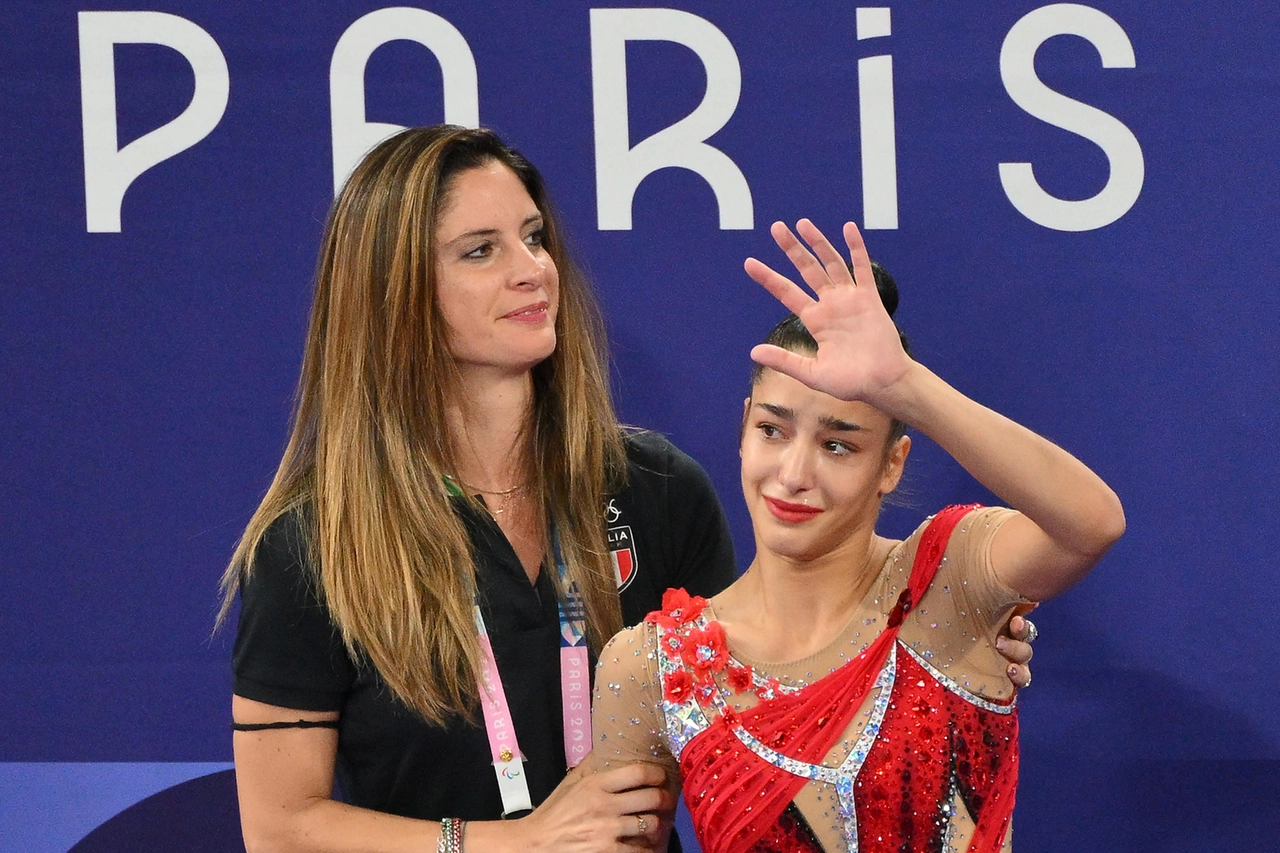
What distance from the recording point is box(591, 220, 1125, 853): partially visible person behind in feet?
5.15

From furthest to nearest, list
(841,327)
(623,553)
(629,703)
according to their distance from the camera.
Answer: (623,553) → (629,703) → (841,327)

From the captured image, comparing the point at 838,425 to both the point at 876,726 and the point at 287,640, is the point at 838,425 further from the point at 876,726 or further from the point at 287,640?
the point at 287,640

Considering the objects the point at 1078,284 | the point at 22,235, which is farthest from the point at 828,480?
the point at 22,235

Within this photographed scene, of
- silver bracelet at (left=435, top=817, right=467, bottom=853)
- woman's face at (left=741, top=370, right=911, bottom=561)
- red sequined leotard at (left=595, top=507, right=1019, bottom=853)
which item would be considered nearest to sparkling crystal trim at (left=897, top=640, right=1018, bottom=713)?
red sequined leotard at (left=595, top=507, right=1019, bottom=853)

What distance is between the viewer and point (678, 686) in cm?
164

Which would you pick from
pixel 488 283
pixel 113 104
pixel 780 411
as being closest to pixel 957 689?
pixel 780 411

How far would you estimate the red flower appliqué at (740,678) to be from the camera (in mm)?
1632

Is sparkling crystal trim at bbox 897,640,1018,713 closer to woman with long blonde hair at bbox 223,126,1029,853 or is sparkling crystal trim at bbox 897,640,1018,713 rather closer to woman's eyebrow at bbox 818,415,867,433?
woman's eyebrow at bbox 818,415,867,433

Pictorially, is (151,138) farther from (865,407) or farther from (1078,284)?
(1078,284)

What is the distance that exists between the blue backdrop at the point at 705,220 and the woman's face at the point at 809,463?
34.8 inches

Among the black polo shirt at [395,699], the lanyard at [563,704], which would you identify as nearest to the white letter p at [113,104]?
the black polo shirt at [395,699]

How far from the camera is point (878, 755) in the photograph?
1573mm

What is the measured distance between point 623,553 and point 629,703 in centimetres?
38

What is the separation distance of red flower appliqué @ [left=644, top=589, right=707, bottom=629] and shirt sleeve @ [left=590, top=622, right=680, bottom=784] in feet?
0.06
